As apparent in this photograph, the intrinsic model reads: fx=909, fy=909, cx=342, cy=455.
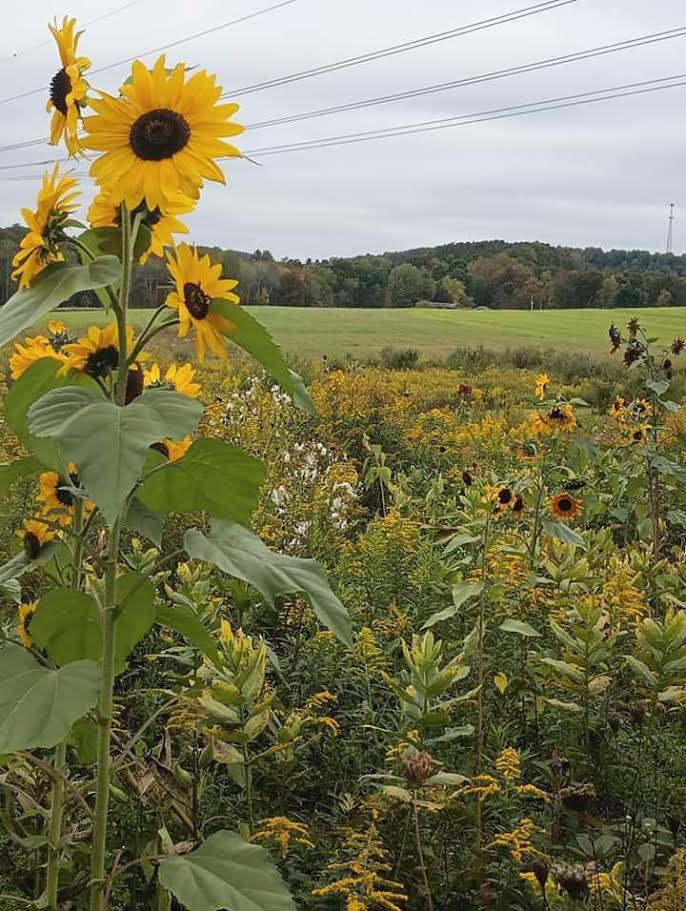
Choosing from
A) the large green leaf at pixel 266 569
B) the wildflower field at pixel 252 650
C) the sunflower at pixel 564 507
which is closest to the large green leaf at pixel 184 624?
the wildflower field at pixel 252 650

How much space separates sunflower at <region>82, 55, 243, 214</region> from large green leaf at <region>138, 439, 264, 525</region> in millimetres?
293

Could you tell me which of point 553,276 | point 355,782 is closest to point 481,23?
point 553,276

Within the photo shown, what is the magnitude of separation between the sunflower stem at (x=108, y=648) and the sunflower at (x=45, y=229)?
3.0 inches

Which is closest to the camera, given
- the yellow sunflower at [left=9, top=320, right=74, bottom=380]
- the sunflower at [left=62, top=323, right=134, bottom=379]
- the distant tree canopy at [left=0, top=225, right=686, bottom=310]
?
the sunflower at [left=62, top=323, right=134, bottom=379]

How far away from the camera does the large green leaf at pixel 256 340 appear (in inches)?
40.0

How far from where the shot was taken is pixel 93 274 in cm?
98

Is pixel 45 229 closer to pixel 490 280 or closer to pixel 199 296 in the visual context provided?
pixel 199 296

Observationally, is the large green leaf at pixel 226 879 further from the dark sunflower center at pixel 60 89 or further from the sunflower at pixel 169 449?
the dark sunflower center at pixel 60 89

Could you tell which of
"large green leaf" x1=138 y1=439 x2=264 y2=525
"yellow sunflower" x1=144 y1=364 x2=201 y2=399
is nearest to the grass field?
"yellow sunflower" x1=144 y1=364 x2=201 y2=399

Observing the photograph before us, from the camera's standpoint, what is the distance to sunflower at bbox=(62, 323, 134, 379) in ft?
3.69

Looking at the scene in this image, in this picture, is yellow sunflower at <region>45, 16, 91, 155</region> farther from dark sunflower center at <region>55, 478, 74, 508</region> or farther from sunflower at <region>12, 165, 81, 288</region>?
dark sunflower center at <region>55, 478, 74, 508</region>

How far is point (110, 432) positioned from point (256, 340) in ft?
0.84

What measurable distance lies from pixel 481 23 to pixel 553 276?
618 inches

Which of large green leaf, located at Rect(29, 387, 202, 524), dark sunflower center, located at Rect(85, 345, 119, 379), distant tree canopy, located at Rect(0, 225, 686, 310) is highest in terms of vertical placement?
distant tree canopy, located at Rect(0, 225, 686, 310)
